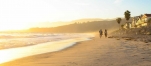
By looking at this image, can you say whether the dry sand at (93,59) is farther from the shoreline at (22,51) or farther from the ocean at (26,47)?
the ocean at (26,47)

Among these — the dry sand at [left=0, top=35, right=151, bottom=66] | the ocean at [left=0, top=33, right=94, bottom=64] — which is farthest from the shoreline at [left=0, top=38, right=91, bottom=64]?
the dry sand at [left=0, top=35, right=151, bottom=66]

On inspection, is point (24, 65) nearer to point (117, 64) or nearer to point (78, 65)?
point (78, 65)

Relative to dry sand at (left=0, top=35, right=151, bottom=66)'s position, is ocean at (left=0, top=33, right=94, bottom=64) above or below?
below

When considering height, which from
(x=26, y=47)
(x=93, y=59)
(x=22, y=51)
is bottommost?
(x=26, y=47)

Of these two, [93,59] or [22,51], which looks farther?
[22,51]

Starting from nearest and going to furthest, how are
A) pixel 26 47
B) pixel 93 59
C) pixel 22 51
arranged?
pixel 93 59
pixel 22 51
pixel 26 47

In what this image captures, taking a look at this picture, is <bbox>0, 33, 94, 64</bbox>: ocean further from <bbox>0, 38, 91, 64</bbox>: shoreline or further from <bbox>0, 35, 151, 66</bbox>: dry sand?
<bbox>0, 35, 151, 66</bbox>: dry sand

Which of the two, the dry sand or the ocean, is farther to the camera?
the ocean

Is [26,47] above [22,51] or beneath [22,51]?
beneath

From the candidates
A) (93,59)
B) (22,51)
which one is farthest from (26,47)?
(93,59)

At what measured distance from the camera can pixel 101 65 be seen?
27.2ft

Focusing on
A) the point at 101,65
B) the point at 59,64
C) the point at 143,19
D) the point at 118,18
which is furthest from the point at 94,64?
the point at 118,18

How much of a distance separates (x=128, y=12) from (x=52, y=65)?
88816 millimetres

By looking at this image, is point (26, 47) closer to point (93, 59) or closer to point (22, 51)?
point (22, 51)
